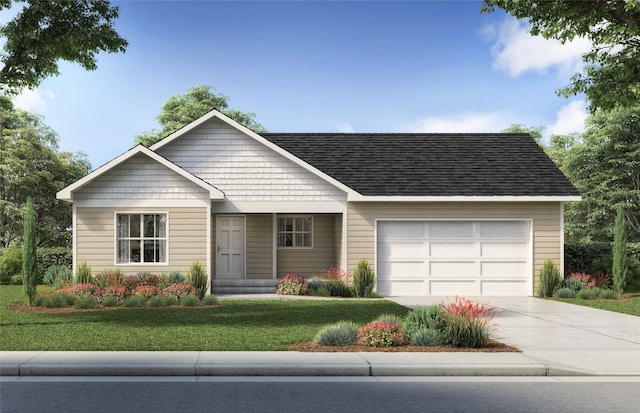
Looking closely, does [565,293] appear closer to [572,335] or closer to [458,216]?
[458,216]

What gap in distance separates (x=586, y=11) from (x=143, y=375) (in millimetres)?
15029

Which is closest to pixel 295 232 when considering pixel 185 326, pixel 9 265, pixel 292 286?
pixel 292 286

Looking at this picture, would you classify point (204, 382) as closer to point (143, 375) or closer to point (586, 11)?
point (143, 375)

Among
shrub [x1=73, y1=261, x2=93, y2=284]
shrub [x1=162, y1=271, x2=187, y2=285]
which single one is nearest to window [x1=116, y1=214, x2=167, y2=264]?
shrub [x1=162, y1=271, x2=187, y2=285]

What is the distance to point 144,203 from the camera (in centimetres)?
2242

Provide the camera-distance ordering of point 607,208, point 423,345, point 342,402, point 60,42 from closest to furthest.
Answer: point 342,402
point 423,345
point 60,42
point 607,208

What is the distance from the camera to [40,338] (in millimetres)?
12758

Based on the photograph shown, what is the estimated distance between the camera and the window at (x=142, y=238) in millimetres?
22594

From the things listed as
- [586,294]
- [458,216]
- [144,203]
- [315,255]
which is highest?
[144,203]

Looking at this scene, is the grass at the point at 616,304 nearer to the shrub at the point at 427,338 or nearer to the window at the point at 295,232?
the shrub at the point at 427,338

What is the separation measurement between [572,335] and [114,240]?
14764 mm

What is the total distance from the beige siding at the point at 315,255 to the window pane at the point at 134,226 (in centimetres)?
593

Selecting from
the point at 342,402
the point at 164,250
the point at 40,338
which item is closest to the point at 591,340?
the point at 342,402

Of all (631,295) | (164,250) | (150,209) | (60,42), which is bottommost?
(631,295)
